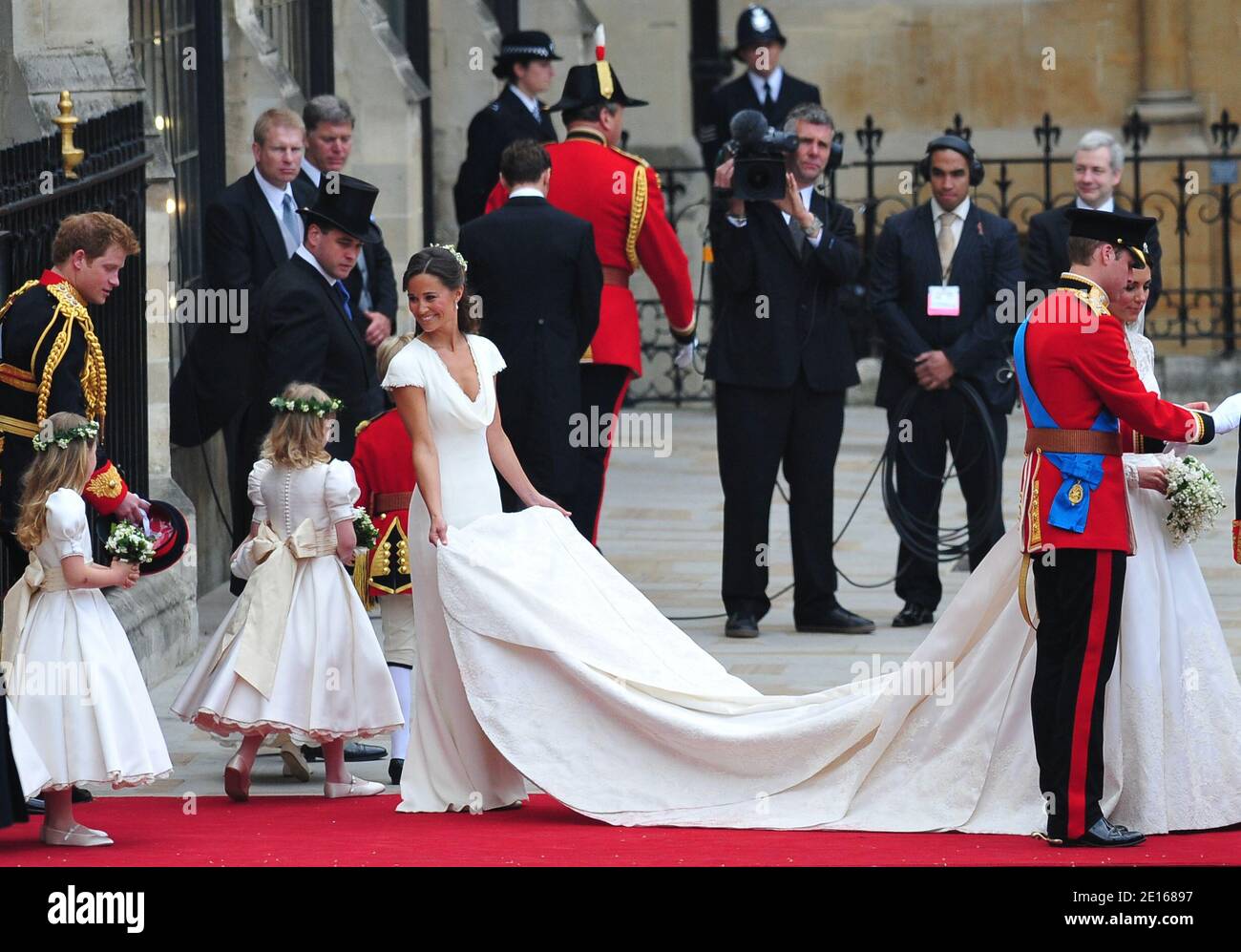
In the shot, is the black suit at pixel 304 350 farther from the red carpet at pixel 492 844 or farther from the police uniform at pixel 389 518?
the red carpet at pixel 492 844

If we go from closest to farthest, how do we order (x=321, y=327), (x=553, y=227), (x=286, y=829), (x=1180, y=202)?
(x=286, y=829) → (x=321, y=327) → (x=553, y=227) → (x=1180, y=202)

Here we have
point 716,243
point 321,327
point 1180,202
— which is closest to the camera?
point 321,327

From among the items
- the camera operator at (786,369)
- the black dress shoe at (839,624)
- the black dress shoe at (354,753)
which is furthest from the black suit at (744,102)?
the black dress shoe at (354,753)

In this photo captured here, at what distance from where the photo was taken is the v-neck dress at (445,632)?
294 inches

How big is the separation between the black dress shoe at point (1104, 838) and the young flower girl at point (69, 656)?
2.54 meters

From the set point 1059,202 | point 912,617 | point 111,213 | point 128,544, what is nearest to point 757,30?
point 1059,202

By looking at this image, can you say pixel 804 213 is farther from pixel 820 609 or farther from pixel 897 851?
pixel 897 851

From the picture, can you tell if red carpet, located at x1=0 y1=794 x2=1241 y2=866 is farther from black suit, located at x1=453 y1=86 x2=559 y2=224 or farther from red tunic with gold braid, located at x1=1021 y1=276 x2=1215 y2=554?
black suit, located at x1=453 y1=86 x2=559 y2=224

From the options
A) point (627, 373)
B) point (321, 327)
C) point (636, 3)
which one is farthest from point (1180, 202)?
point (321, 327)

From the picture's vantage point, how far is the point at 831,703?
7.43m

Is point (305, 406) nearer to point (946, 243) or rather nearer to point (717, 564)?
point (946, 243)

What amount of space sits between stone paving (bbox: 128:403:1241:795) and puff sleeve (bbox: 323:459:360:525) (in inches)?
36.5

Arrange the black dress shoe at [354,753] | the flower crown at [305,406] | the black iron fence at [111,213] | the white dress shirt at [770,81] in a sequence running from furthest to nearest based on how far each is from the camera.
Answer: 1. the white dress shirt at [770,81]
2. the black dress shoe at [354,753]
3. the black iron fence at [111,213]
4. the flower crown at [305,406]

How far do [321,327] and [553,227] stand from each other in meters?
1.59
